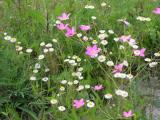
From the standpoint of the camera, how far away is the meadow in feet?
8.70

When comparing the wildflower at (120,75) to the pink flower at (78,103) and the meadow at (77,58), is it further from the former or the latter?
the pink flower at (78,103)

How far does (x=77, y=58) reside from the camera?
310 cm

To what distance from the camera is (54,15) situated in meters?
3.66

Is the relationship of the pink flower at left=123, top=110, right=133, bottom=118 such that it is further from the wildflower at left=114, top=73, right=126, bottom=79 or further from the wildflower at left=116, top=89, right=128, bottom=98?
the wildflower at left=114, top=73, right=126, bottom=79

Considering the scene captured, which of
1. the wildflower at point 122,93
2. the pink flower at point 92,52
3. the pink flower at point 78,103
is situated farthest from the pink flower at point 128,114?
the pink flower at point 92,52

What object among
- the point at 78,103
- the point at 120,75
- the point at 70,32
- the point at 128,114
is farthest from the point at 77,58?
the point at 128,114

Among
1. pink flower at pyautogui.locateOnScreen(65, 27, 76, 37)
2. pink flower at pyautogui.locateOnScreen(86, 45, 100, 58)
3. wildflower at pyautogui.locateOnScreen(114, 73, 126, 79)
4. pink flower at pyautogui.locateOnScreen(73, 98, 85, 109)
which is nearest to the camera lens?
pink flower at pyautogui.locateOnScreen(73, 98, 85, 109)

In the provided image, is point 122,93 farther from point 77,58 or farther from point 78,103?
point 77,58

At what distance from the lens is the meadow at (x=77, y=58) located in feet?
8.70

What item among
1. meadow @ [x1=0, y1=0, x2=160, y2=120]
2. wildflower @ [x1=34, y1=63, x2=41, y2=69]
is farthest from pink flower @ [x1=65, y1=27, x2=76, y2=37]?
wildflower @ [x1=34, y1=63, x2=41, y2=69]

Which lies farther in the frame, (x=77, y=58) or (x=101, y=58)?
(x=77, y=58)

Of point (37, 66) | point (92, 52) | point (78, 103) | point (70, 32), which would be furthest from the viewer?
point (70, 32)

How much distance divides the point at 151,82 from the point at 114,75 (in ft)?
1.69

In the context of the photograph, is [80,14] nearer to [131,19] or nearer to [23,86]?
[131,19]
